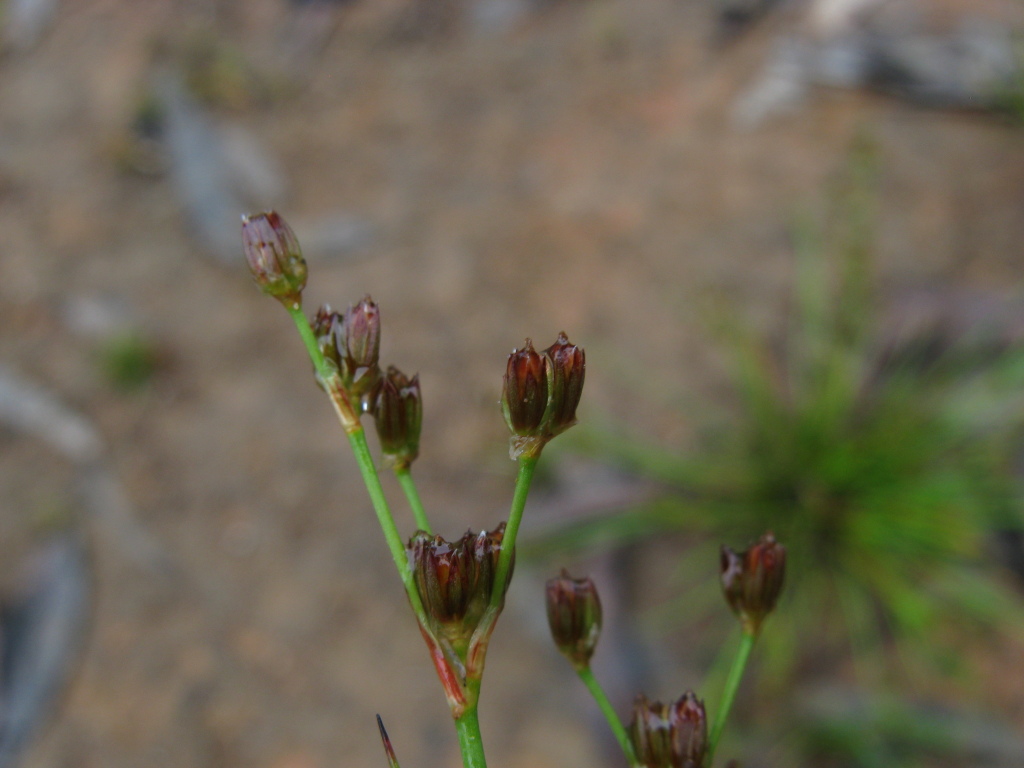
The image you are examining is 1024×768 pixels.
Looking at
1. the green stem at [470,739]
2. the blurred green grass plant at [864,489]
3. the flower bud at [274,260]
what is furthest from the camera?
the blurred green grass plant at [864,489]

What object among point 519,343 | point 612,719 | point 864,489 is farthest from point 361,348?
A: point 519,343

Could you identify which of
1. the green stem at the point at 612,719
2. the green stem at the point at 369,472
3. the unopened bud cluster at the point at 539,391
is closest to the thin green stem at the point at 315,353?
the green stem at the point at 369,472

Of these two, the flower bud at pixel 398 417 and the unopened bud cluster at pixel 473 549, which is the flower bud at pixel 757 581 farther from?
the flower bud at pixel 398 417

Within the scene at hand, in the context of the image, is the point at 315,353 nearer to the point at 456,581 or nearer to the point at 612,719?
the point at 456,581

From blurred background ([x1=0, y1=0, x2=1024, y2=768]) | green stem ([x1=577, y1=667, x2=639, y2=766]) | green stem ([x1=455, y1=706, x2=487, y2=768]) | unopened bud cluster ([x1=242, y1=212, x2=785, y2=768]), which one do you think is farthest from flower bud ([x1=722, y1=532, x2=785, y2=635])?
blurred background ([x1=0, y1=0, x2=1024, y2=768])

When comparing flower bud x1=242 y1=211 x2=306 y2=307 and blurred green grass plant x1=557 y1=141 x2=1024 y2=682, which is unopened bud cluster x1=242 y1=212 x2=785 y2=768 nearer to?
flower bud x1=242 y1=211 x2=306 y2=307

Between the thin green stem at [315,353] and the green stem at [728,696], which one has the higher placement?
the thin green stem at [315,353]

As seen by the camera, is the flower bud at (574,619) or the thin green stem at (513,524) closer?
the thin green stem at (513,524)
